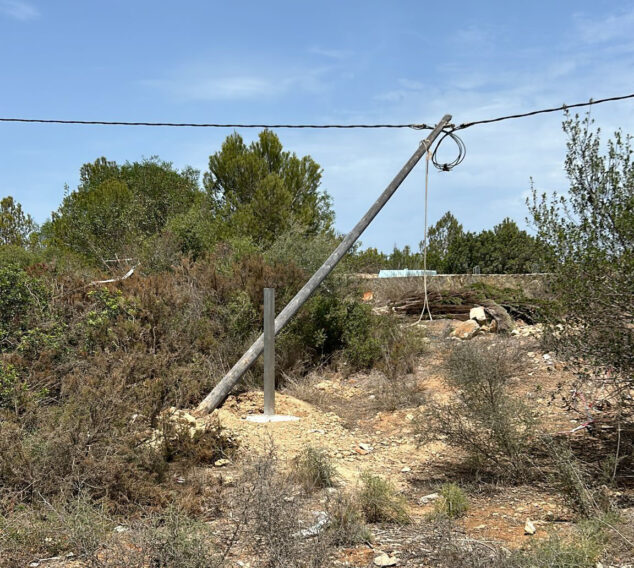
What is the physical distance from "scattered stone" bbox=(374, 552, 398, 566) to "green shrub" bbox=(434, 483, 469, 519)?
103 cm

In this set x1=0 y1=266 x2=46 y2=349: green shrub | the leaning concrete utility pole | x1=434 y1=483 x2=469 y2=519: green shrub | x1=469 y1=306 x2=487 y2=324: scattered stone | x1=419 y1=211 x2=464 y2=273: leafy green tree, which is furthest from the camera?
x1=419 y1=211 x2=464 y2=273: leafy green tree

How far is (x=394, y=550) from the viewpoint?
14.3ft

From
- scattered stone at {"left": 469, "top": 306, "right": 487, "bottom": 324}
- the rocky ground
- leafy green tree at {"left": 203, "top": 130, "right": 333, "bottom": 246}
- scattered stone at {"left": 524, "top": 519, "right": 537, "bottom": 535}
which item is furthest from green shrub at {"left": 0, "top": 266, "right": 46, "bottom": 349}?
leafy green tree at {"left": 203, "top": 130, "right": 333, "bottom": 246}

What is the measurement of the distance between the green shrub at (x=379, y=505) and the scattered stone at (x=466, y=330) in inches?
358

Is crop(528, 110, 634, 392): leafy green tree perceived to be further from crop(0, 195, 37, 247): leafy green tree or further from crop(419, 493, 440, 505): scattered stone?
crop(0, 195, 37, 247): leafy green tree

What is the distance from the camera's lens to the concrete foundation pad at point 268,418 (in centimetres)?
866

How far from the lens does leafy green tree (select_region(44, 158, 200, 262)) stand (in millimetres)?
24984

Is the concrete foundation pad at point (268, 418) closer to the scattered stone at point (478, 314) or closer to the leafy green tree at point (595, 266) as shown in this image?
the leafy green tree at point (595, 266)

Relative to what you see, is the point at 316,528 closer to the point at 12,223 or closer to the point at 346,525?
the point at 346,525

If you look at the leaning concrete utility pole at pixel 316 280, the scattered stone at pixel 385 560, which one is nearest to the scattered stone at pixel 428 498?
the scattered stone at pixel 385 560

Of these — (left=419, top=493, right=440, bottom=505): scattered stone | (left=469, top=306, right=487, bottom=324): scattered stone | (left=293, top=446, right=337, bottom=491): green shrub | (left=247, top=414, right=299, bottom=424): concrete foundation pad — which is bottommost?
(left=419, top=493, right=440, bottom=505): scattered stone

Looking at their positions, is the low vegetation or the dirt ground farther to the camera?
the dirt ground

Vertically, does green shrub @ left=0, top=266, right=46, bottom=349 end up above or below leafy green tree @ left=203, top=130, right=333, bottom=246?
below

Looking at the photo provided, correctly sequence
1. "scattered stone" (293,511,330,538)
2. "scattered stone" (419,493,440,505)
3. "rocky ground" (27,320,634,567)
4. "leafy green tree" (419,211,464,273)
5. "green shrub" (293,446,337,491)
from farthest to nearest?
"leafy green tree" (419,211,464,273) → "green shrub" (293,446,337,491) → "scattered stone" (419,493,440,505) → "rocky ground" (27,320,634,567) → "scattered stone" (293,511,330,538)
